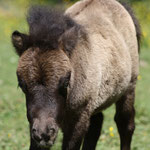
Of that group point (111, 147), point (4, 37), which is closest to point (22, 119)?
point (111, 147)

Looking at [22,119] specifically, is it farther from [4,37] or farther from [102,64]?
[4,37]

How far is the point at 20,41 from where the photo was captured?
12.9 ft

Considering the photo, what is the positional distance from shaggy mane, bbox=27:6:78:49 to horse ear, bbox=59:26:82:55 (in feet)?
0.19

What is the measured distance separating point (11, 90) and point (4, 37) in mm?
11430

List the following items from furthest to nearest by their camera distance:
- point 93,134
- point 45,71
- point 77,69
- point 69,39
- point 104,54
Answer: point 93,134, point 104,54, point 77,69, point 69,39, point 45,71

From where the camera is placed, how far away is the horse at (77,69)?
11.7 feet

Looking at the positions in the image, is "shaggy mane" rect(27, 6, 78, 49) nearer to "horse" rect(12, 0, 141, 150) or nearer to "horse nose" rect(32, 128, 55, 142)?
"horse" rect(12, 0, 141, 150)

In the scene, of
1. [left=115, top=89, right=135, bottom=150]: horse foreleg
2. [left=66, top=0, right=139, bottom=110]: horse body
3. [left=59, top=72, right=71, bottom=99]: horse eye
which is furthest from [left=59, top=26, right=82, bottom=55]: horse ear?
[left=115, top=89, right=135, bottom=150]: horse foreleg

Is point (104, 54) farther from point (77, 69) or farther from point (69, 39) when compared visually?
point (69, 39)

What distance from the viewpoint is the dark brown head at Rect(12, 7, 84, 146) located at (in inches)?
138

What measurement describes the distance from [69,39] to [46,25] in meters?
0.29

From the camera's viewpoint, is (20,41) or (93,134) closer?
(20,41)

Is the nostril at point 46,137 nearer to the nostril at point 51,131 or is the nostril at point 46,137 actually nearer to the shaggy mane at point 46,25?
the nostril at point 51,131

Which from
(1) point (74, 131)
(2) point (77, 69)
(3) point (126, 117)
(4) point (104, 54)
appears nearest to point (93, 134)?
(3) point (126, 117)
